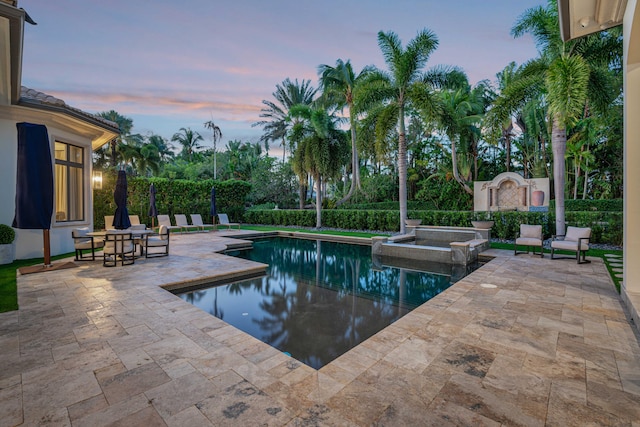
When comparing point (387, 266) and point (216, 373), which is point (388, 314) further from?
point (387, 266)

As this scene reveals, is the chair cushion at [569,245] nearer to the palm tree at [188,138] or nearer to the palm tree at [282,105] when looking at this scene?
the palm tree at [282,105]

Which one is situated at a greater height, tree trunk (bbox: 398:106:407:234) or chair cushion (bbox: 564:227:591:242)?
tree trunk (bbox: 398:106:407:234)

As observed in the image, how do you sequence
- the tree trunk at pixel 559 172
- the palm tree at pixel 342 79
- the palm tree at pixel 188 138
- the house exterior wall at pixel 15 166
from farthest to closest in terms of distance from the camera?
the palm tree at pixel 188 138, the palm tree at pixel 342 79, the tree trunk at pixel 559 172, the house exterior wall at pixel 15 166

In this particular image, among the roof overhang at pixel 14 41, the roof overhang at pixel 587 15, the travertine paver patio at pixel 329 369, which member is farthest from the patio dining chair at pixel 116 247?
the roof overhang at pixel 587 15

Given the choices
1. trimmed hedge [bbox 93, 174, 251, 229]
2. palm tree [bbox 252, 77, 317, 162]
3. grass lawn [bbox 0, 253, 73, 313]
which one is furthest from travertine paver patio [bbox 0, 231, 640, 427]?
palm tree [bbox 252, 77, 317, 162]

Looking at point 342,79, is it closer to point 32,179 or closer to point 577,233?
point 577,233

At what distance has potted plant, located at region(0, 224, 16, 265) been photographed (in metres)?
7.71

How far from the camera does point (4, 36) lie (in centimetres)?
528

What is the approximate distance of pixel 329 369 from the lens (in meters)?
2.89

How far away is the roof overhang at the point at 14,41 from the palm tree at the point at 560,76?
11693 mm

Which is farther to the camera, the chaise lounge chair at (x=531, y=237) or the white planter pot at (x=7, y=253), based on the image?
the chaise lounge chair at (x=531, y=237)

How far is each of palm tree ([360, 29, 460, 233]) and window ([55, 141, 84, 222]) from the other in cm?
1078

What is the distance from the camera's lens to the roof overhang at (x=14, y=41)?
4.42m

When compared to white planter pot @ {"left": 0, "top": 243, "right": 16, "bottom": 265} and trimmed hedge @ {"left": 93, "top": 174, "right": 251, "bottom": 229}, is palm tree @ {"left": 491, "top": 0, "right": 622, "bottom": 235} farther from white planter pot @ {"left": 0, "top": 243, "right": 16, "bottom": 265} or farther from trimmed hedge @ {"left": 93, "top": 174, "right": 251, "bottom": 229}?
trimmed hedge @ {"left": 93, "top": 174, "right": 251, "bottom": 229}
